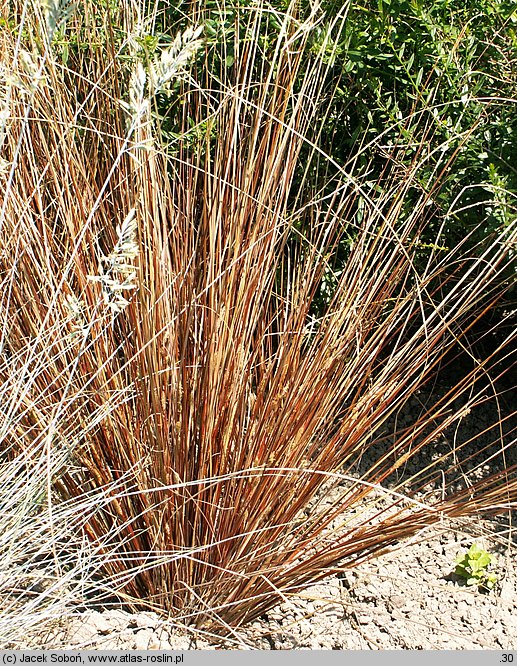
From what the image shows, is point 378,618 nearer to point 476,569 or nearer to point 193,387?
point 476,569

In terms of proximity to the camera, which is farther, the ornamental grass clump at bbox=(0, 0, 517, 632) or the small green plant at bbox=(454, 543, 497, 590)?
the small green plant at bbox=(454, 543, 497, 590)

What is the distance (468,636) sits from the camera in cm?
198

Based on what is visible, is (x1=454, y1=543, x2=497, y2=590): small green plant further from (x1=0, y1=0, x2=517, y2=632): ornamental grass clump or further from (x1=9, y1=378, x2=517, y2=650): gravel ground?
(x1=0, y1=0, x2=517, y2=632): ornamental grass clump

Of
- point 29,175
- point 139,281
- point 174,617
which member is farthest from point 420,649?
point 29,175

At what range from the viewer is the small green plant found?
210 centimetres

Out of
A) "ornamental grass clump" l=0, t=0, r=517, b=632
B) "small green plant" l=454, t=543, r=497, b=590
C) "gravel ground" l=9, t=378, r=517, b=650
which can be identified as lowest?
"gravel ground" l=9, t=378, r=517, b=650

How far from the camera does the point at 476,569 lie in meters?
2.10

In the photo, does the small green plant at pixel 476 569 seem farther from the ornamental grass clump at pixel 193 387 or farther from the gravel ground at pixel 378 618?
the ornamental grass clump at pixel 193 387

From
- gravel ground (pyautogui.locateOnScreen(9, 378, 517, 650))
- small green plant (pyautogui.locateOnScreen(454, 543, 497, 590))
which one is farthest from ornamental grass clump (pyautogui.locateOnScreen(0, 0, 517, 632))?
small green plant (pyautogui.locateOnScreen(454, 543, 497, 590))

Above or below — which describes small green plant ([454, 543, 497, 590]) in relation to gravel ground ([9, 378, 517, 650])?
above

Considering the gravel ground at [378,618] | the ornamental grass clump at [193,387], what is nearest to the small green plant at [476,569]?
the gravel ground at [378,618]

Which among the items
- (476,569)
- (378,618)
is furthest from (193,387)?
(476,569)

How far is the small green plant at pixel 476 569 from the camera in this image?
2.10 meters

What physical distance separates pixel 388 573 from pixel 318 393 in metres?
0.62
